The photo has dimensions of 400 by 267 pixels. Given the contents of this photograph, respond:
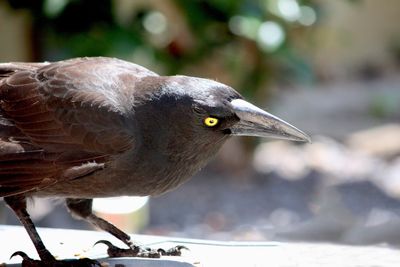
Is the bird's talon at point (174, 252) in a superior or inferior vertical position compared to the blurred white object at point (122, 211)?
inferior

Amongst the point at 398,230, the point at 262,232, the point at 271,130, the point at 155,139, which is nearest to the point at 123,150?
the point at 155,139

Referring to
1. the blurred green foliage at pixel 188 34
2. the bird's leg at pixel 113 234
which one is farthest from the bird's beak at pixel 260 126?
the blurred green foliage at pixel 188 34

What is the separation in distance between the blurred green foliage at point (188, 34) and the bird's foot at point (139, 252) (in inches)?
111

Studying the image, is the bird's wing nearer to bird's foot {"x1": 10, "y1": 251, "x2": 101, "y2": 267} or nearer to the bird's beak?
bird's foot {"x1": 10, "y1": 251, "x2": 101, "y2": 267}

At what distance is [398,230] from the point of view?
19.9 feet

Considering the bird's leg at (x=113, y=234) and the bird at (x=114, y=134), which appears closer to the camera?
the bird at (x=114, y=134)

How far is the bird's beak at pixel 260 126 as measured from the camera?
4.07m

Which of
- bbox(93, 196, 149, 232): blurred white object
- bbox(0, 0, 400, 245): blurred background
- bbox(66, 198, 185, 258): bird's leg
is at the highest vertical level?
bbox(0, 0, 400, 245): blurred background

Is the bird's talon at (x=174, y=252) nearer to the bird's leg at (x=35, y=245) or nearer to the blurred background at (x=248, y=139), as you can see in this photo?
the bird's leg at (x=35, y=245)

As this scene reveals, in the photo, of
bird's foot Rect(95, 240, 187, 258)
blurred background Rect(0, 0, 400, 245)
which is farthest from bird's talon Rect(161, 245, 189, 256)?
blurred background Rect(0, 0, 400, 245)

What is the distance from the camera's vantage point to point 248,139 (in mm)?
9305

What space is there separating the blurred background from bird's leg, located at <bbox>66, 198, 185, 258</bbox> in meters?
0.70

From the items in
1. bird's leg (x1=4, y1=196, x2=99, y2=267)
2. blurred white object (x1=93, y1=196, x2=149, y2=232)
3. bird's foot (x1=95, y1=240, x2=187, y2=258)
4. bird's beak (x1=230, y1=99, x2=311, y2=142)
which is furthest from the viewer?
blurred white object (x1=93, y1=196, x2=149, y2=232)

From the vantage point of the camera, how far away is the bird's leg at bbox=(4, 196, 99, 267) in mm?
4180
